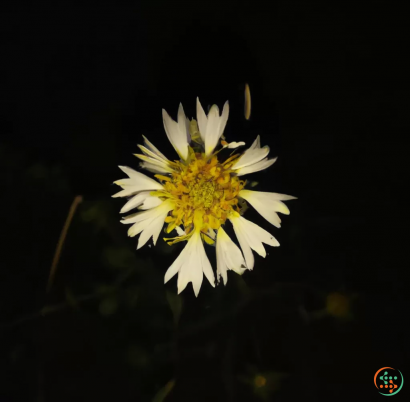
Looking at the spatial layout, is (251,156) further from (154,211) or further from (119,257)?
(119,257)

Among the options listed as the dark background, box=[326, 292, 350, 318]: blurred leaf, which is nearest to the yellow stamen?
the dark background

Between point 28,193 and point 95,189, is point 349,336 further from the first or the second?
point 28,193

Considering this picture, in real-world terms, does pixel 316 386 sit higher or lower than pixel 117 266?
lower

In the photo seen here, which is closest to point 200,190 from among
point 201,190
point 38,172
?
point 201,190

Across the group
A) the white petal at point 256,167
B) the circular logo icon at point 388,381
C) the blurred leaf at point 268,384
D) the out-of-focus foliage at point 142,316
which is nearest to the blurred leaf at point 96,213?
the out-of-focus foliage at point 142,316

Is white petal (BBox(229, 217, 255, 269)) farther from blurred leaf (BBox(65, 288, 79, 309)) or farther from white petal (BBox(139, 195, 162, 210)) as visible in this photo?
blurred leaf (BBox(65, 288, 79, 309))

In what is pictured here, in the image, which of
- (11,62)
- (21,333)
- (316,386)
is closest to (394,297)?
(316,386)
